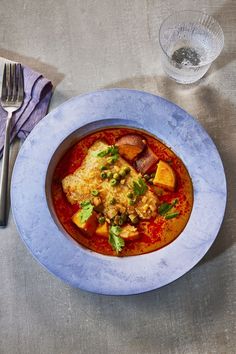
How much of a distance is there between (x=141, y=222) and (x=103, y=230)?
20 centimetres

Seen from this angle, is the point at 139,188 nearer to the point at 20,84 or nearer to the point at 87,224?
the point at 87,224

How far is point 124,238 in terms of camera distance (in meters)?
2.36

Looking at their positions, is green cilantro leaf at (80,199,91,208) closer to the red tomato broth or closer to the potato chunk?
the red tomato broth

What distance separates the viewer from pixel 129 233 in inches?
92.9

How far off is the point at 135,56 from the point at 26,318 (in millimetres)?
1615

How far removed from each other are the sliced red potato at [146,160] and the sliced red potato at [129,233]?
309 mm

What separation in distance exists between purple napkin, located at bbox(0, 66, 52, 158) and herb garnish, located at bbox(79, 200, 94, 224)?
0.57 m

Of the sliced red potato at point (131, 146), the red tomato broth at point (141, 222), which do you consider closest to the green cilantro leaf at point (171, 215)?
the red tomato broth at point (141, 222)

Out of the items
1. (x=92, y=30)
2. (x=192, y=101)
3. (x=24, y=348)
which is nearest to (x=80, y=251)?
(x=24, y=348)

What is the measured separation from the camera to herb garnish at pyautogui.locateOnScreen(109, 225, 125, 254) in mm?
2324

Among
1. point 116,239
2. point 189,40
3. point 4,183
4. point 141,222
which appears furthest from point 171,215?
point 189,40

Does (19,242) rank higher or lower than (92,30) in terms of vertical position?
lower

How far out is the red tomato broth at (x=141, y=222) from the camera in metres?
2.38

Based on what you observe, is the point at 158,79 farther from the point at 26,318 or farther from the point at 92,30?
the point at 26,318
